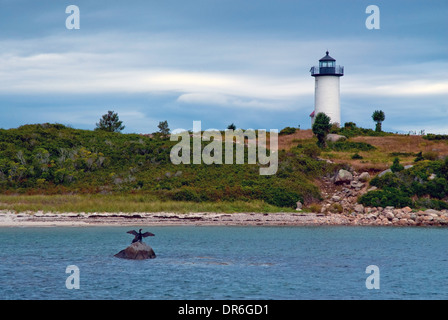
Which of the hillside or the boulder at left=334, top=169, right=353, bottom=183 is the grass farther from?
the boulder at left=334, top=169, right=353, bottom=183

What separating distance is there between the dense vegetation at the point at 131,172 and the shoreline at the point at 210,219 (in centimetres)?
367

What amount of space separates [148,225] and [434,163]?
25.5 m

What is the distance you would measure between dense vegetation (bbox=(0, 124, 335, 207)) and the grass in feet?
3.97

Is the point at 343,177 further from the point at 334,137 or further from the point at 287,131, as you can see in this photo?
the point at 287,131

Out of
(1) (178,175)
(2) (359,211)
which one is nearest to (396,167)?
(2) (359,211)

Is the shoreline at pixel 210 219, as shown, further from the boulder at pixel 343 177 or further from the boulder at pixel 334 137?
the boulder at pixel 334 137

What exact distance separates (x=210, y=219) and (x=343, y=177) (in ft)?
48.3

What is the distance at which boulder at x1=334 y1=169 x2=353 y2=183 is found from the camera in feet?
178

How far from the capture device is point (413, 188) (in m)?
49.8

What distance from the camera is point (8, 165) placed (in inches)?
2219

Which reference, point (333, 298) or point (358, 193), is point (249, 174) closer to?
point (358, 193)

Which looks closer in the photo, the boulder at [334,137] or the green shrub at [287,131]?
the boulder at [334,137]

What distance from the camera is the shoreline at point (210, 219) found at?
41531mm

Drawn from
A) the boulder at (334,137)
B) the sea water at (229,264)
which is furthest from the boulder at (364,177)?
the boulder at (334,137)
